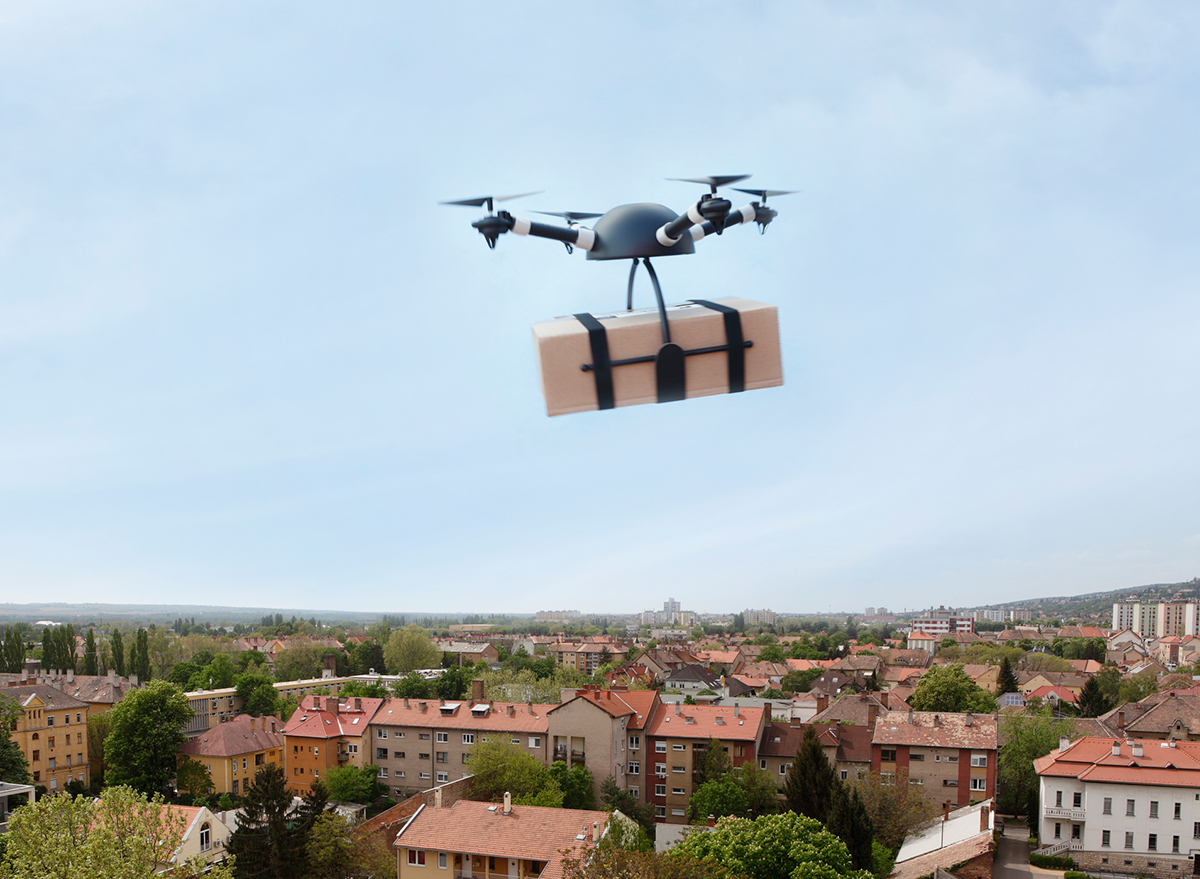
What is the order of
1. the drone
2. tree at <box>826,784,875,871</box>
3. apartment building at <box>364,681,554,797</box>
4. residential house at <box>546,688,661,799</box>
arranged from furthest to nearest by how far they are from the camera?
apartment building at <box>364,681,554,797</box> < residential house at <box>546,688,661,799</box> < tree at <box>826,784,875,871</box> < the drone

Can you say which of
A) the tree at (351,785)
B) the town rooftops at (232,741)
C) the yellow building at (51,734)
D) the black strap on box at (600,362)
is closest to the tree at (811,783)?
the tree at (351,785)

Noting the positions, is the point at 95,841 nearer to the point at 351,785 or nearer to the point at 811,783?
the point at 811,783

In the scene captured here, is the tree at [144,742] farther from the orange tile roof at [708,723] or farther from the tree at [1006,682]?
the tree at [1006,682]

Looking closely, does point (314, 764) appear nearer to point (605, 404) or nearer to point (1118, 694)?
point (605, 404)

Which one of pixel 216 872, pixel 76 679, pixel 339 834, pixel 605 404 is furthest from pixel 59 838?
pixel 76 679

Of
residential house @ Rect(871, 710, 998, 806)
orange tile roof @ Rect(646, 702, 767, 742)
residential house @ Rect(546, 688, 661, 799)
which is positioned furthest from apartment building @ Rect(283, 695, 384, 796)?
residential house @ Rect(871, 710, 998, 806)

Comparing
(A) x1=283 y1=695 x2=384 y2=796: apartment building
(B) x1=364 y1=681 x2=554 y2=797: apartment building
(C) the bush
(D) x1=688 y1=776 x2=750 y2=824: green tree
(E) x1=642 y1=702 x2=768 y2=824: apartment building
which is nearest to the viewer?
(C) the bush

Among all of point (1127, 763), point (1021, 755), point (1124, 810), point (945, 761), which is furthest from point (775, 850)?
point (1021, 755)

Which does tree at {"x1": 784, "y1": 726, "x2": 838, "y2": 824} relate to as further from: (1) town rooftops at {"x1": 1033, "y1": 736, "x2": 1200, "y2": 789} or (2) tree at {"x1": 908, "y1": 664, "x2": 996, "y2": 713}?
(2) tree at {"x1": 908, "y1": 664, "x2": 996, "y2": 713}
